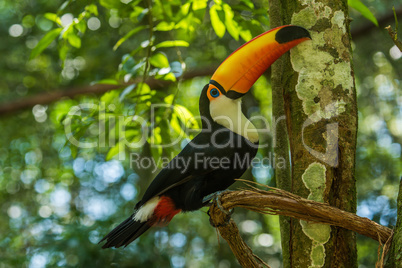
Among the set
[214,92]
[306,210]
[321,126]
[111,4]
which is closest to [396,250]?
[306,210]

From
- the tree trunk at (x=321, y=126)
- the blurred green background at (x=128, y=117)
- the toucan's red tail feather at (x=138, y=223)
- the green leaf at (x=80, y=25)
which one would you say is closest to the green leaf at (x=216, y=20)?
the blurred green background at (x=128, y=117)

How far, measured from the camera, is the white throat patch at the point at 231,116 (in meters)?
2.55

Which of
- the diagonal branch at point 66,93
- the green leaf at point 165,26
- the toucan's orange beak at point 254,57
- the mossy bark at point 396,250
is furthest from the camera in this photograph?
the diagonal branch at point 66,93

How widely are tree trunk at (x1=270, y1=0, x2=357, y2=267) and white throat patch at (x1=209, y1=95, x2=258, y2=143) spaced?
432 mm

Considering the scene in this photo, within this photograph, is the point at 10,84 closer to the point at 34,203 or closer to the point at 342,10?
the point at 34,203

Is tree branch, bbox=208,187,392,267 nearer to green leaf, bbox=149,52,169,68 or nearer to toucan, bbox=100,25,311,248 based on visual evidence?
→ toucan, bbox=100,25,311,248

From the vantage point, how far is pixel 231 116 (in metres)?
2.61

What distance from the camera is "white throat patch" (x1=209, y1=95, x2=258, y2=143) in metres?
2.55

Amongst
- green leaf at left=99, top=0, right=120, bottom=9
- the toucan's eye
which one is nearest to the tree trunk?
the toucan's eye

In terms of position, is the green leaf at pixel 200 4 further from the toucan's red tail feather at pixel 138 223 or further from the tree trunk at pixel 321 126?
the toucan's red tail feather at pixel 138 223

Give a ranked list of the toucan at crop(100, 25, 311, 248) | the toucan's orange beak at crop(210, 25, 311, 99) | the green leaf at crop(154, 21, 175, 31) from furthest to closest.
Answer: the green leaf at crop(154, 21, 175, 31), the toucan at crop(100, 25, 311, 248), the toucan's orange beak at crop(210, 25, 311, 99)

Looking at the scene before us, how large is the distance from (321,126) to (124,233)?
1278 millimetres

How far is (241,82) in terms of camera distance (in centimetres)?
255

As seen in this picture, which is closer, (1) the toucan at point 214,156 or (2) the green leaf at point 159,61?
(1) the toucan at point 214,156
